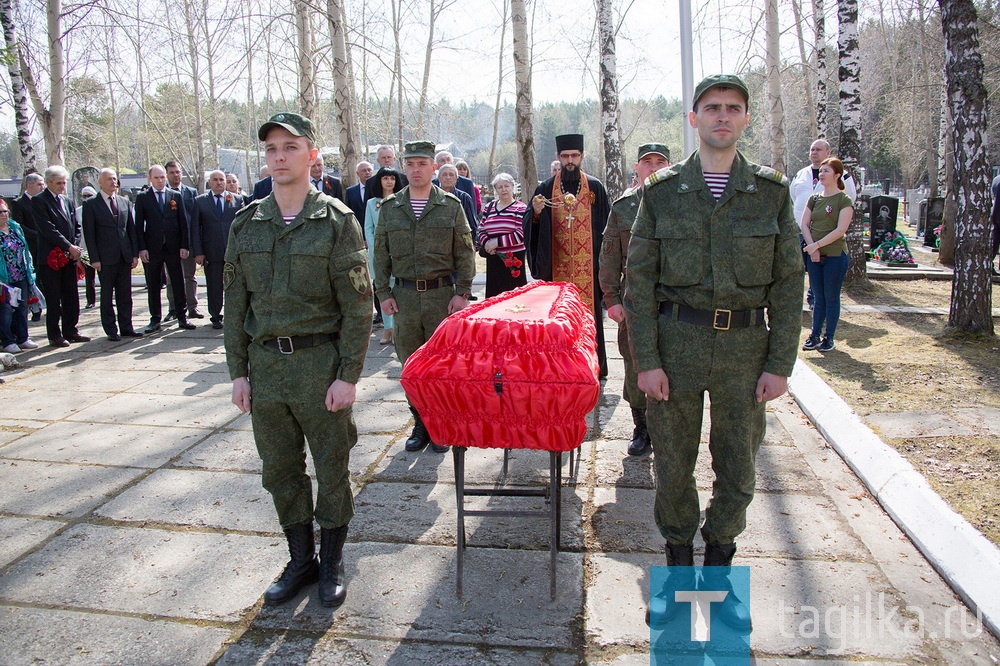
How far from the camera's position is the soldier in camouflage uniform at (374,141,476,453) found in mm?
4762

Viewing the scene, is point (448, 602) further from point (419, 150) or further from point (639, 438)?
point (419, 150)

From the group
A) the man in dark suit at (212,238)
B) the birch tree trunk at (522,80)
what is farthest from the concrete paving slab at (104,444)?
the birch tree trunk at (522,80)

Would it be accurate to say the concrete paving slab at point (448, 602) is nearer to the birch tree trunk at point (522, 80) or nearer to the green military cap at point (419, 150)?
the green military cap at point (419, 150)

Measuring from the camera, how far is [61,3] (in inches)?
514

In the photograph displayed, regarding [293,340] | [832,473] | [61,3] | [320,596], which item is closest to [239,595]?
[320,596]

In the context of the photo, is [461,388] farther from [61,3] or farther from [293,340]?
[61,3]

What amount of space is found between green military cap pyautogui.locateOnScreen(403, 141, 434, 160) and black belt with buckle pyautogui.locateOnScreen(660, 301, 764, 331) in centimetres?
263

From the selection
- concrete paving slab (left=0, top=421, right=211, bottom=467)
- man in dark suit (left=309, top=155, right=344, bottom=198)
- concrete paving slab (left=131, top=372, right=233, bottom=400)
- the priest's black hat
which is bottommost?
concrete paving slab (left=0, top=421, right=211, bottom=467)

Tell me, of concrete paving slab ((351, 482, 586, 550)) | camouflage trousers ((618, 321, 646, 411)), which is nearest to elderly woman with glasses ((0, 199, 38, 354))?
concrete paving slab ((351, 482, 586, 550))

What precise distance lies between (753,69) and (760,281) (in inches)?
572

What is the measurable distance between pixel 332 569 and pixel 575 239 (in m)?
3.69

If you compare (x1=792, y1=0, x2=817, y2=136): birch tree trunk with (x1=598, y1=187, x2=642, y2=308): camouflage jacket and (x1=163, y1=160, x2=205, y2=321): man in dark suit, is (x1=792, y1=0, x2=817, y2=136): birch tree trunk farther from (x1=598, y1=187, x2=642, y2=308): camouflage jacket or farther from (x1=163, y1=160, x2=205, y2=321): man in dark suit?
(x1=598, y1=187, x2=642, y2=308): camouflage jacket

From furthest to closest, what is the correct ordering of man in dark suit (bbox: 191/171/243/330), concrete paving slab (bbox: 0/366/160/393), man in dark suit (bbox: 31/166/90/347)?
man in dark suit (bbox: 191/171/243/330) < man in dark suit (bbox: 31/166/90/347) < concrete paving slab (bbox: 0/366/160/393)

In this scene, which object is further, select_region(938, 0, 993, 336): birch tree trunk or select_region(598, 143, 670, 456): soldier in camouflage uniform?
select_region(938, 0, 993, 336): birch tree trunk
